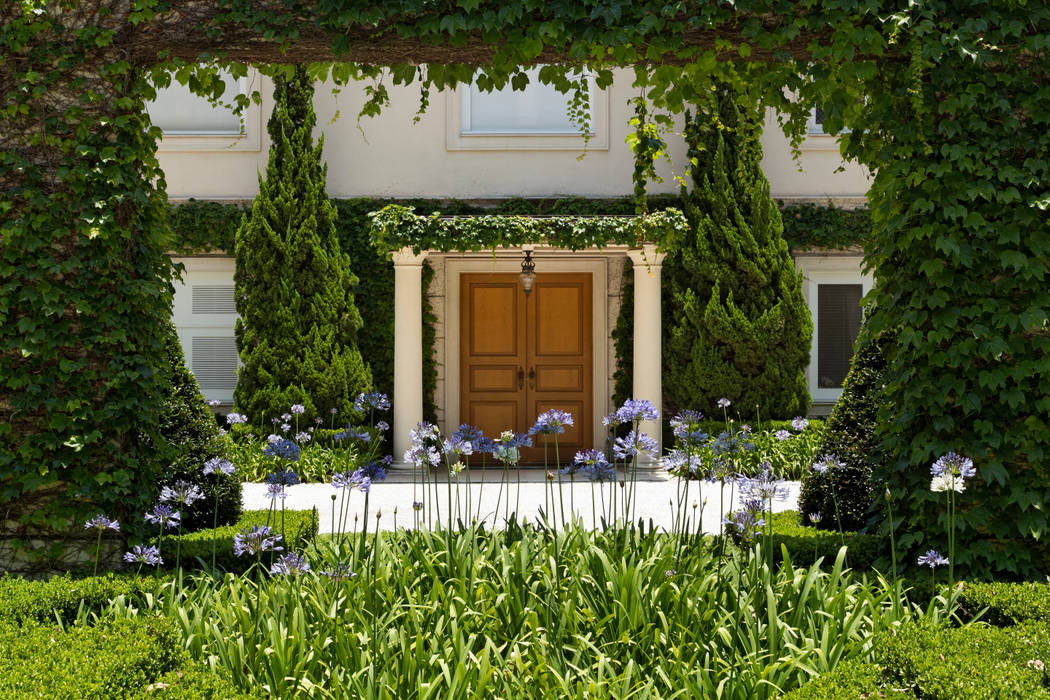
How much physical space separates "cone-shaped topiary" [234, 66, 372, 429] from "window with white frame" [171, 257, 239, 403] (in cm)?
59

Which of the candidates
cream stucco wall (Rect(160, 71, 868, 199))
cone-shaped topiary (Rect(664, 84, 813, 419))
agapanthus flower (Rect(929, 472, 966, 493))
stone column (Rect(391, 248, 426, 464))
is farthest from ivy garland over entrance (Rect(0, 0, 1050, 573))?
cream stucco wall (Rect(160, 71, 868, 199))

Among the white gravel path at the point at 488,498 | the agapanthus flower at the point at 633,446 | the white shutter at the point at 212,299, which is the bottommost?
the white gravel path at the point at 488,498

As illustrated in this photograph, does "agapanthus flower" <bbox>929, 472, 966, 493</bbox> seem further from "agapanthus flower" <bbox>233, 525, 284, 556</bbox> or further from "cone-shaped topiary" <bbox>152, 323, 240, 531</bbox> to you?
"cone-shaped topiary" <bbox>152, 323, 240, 531</bbox>

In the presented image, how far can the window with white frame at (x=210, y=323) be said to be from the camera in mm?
12266

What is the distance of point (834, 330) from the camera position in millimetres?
12516

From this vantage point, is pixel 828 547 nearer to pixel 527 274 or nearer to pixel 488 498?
pixel 488 498

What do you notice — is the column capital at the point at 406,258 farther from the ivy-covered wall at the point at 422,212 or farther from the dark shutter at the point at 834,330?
the dark shutter at the point at 834,330

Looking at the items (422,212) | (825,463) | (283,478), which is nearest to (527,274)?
(422,212)

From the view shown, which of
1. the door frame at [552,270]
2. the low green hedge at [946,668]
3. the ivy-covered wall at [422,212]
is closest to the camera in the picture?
the low green hedge at [946,668]

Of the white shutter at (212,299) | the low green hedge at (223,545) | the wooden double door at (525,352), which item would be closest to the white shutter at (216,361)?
the white shutter at (212,299)

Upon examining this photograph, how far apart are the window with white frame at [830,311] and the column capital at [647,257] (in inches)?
81.1

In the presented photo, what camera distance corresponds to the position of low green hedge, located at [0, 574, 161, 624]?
373 cm

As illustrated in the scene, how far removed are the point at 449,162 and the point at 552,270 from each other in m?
1.91

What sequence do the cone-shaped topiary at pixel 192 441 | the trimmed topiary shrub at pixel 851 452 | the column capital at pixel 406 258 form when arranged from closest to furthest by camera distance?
A: the trimmed topiary shrub at pixel 851 452 < the cone-shaped topiary at pixel 192 441 < the column capital at pixel 406 258
